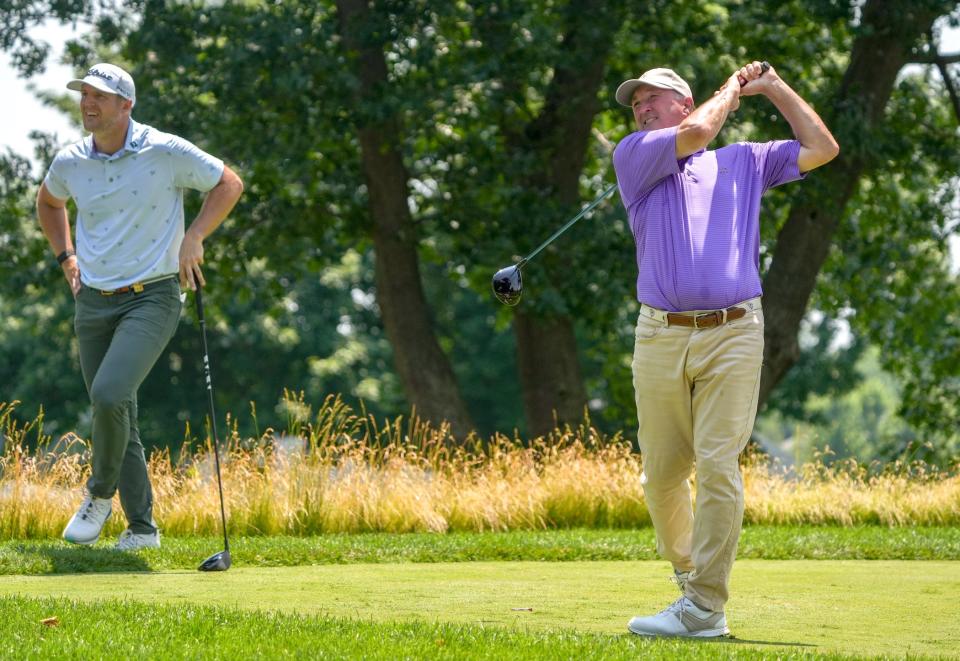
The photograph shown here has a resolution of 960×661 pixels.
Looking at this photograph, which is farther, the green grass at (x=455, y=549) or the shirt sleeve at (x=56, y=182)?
the shirt sleeve at (x=56, y=182)

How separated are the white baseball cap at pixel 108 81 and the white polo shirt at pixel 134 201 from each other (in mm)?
208

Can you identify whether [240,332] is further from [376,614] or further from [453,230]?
[376,614]

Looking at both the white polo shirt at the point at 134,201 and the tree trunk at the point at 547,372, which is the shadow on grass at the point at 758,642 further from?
the tree trunk at the point at 547,372

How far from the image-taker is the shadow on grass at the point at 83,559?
23.2 ft

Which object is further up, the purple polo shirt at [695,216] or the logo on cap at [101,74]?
the logo on cap at [101,74]

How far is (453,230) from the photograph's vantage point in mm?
17000

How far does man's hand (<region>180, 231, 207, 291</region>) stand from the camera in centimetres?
722

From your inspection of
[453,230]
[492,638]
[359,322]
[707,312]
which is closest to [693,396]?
[707,312]

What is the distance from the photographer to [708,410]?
5.43 m

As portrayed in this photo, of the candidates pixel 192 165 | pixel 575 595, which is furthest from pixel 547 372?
pixel 575 595

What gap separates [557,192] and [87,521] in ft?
32.5

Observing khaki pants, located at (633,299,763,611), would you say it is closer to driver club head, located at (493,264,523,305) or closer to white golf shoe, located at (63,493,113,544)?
driver club head, located at (493,264,523,305)

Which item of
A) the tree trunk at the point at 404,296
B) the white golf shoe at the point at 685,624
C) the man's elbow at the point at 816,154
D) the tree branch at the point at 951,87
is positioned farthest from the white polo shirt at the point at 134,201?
the tree branch at the point at 951,87

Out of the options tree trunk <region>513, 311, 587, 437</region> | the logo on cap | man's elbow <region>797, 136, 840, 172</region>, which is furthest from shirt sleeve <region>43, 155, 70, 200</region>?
tree trunk <region>513, 311, 587, 437</region>
